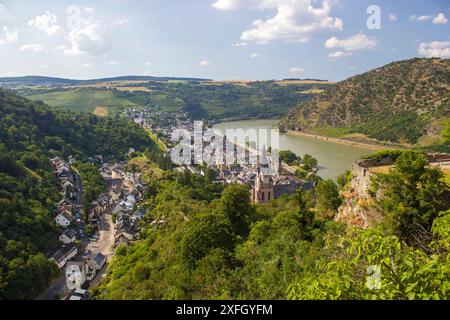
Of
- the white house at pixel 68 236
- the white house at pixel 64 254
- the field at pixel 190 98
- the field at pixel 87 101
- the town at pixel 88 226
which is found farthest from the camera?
the field at pixel 190 98

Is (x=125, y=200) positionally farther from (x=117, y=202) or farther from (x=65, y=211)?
(x=65, y=211)

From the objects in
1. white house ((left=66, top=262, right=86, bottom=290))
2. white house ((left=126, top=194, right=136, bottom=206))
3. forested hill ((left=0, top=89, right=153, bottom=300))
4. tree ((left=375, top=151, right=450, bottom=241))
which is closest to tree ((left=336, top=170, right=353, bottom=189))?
tree ((left=375, top=151, right=450, bottom=241))

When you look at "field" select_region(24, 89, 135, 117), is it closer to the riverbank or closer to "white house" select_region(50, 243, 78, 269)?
the riverbank

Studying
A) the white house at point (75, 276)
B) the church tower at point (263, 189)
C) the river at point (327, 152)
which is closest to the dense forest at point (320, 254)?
the white house at point (75, 276)

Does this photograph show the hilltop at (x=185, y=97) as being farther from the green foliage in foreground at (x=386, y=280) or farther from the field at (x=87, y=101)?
the green foliage in foreground at (x=386, y=280)

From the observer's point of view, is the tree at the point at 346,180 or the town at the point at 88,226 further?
the town at the point at 88,226

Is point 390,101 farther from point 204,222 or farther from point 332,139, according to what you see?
point 204,222
